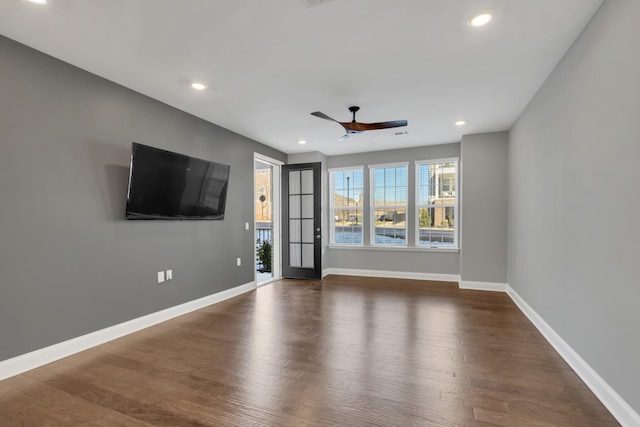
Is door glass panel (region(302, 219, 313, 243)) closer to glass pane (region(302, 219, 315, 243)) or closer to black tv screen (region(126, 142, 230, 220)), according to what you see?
glass pane (region(302, 219, 315, 243))

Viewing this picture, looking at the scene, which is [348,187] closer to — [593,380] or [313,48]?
[313,48]

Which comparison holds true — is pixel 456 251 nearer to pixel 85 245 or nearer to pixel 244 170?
pixel 244 170

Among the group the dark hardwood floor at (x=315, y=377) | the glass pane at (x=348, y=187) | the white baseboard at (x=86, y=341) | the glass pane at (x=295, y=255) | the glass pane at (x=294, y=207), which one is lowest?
the dark hardwood floor at (x=315, y=377)

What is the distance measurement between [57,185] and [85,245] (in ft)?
1.98

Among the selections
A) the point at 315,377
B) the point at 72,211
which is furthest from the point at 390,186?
the point at 72,211

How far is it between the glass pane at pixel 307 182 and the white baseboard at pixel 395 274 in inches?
71.3

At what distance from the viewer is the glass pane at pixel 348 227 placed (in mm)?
6617

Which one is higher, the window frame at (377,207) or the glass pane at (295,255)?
the window frame at (377,207)

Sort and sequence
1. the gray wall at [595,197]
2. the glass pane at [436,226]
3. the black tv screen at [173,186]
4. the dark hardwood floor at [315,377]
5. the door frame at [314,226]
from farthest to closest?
the door frame at [314,226] < the glass pane at [436,226] < the black tv screen at [173,186] < the dark hardwood floor at [315,377] < the gray wall at [595,197]

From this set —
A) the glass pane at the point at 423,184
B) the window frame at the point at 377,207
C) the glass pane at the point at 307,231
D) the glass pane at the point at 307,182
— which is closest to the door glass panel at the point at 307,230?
the glass pane at the point at 307,231

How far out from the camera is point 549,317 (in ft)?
9.99

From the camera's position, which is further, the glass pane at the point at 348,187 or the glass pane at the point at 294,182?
the glass pane at the point at 348,187

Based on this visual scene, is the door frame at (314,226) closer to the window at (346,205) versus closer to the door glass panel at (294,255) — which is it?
the door glass panel at (294,255)

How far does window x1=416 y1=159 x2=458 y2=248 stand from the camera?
5.86m
